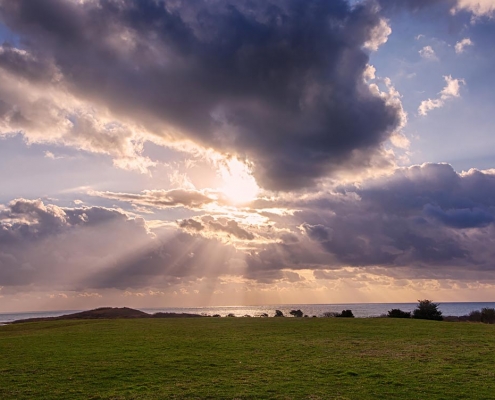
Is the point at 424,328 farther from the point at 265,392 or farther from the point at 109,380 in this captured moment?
the point at 109,380

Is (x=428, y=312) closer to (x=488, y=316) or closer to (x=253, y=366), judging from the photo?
(x=488, y=316)

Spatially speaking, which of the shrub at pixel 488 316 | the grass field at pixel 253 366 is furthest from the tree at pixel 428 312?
the grass field at pixel 253 366

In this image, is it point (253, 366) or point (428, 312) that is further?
point (428, 312)

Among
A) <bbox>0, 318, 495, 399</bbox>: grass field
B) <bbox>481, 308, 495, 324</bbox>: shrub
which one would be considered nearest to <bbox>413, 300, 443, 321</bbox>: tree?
<bbox>481, 308, 495, 324</bbox>: shrub

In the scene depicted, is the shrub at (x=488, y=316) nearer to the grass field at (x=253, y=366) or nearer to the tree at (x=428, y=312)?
the tree at (x=428, y=312)

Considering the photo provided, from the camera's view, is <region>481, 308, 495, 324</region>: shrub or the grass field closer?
the grass field

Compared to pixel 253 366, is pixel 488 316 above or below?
above

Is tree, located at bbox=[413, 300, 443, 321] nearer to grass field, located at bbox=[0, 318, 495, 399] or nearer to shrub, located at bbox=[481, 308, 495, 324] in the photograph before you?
shrub, located at bbox=[481, 308, 495, 324]

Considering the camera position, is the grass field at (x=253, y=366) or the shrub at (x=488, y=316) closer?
the grass field at (x=253, y=366)

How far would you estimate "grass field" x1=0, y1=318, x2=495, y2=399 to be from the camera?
→ 20906 millimetres

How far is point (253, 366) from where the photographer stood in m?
26.9

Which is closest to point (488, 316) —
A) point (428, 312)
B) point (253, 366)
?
point (428, 312)

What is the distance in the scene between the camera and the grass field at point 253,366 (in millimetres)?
20906

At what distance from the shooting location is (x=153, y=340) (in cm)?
3950
